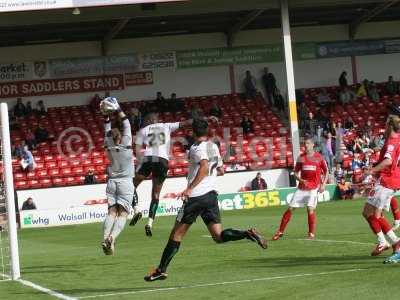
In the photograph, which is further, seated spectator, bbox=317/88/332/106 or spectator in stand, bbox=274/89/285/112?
seated spectator, bbox=317/88/332/106

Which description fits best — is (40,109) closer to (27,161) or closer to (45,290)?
(27,161)

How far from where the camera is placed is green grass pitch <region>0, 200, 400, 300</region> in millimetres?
11422

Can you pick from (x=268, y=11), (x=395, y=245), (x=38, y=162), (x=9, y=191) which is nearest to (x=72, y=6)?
(x=38, y=162)

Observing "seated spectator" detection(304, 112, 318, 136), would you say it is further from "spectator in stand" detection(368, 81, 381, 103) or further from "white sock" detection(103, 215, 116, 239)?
"white sock" detection(103, 215, 116, 239)

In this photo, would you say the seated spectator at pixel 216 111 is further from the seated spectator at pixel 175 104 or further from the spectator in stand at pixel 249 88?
the spectator in stand at pixel 249 88

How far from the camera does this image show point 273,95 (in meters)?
A: 44.1

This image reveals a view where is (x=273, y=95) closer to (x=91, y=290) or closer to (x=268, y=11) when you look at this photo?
(x=268, y=11)

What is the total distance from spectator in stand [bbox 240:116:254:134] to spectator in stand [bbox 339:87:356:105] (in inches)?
218

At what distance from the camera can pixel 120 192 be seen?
15.3 metres

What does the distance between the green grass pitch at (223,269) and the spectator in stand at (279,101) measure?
20829 millimetres

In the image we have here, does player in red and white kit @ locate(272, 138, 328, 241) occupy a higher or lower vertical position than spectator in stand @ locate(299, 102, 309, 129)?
lower

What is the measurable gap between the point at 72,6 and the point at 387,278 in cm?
2202

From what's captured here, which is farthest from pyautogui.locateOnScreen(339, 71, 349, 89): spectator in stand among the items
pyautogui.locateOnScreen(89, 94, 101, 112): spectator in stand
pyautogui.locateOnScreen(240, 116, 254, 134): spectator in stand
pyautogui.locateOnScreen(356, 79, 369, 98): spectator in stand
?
pyautogui.locateOnScreen(89, 94, 101, 112): spectator in stand

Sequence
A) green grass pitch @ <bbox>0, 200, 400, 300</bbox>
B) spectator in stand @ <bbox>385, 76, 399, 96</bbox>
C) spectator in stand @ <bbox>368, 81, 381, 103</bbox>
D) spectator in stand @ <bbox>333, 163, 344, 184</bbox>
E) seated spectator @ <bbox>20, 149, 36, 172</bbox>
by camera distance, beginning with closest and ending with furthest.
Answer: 1. green grass pitch @ <bbox>0, 200, 400, 300</bbox>
2. seated spectator @ <bbox>20, 149, 36, 172</bbox>
3. spectator in stand @ <bbox>333, 163, 344, 184</bbox>
4. spectator in stand @ <bbox>368, 81, 381, 103</bbox>
5. spectator in stand @ <bbox>385, 76, 399, 96</bbox>
